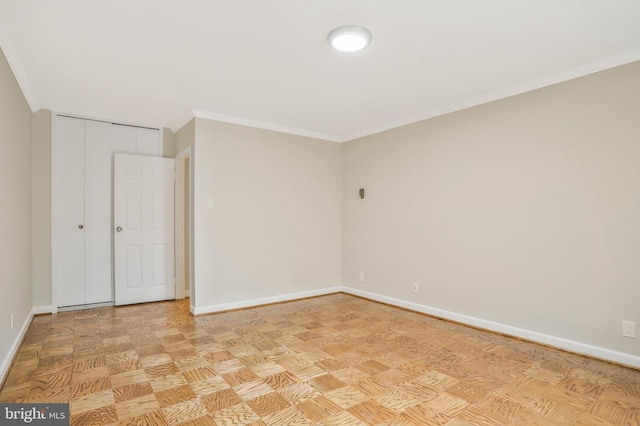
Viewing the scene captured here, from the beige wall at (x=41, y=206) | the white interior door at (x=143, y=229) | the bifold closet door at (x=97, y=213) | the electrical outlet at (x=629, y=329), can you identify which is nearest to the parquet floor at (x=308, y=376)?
the electrical outlet at (x=629, y=329)

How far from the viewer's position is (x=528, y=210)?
310 cm

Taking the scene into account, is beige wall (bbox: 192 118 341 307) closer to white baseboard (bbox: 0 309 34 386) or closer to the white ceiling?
the white ceiling

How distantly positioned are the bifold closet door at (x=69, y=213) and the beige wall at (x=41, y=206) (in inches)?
3.3

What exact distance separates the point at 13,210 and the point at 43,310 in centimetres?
166

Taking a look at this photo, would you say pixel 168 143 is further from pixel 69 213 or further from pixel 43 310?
pixel 43 310

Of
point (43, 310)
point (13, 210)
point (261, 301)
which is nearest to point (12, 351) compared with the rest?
point (13, 210)

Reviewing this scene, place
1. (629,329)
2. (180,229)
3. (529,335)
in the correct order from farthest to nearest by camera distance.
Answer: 1. (180,229)
2. (529,335)
3. (629,329)

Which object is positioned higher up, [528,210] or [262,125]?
[262,125]

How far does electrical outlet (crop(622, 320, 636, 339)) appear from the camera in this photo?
2.53 metres

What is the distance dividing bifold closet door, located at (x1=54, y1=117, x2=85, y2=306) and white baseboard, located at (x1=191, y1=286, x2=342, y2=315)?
5.00ft

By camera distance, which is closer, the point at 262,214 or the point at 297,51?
the point at 297,51

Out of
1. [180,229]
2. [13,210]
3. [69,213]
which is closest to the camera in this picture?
[13,210]

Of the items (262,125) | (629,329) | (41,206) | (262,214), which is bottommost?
(629,329)

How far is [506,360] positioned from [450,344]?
47 cm
